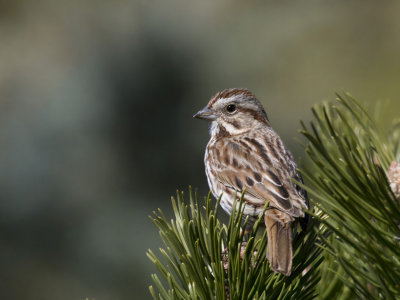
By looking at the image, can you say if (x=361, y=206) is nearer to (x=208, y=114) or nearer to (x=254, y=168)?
(x=254, y=168)

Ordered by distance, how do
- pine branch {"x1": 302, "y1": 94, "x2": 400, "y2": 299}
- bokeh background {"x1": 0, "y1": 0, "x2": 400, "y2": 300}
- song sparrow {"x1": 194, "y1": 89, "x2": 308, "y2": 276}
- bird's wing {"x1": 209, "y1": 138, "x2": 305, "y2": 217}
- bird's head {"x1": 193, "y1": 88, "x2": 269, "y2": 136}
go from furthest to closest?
bokeh background {"x1": 0, "y1": 0, "x2": 400, "y2": 300} → bird's head {"x1": 193, "y1": 88, "x2": 269, "y2": 136} → bird's wing {"x1": 209, "y1": 138, "x2": 305, "y2": 217} → song sparrow {"x1": 194, "y1": 89, "x2": 308, "y2": 276} → pine branch {"x1": 302, "y1": 94, "x2": 400, "y2": 299}

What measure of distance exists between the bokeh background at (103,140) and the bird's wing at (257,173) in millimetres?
1435

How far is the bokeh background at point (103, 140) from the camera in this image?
4.96m

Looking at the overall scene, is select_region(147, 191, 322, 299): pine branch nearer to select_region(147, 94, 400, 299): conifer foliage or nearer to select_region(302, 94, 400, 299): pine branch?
select_region(147, 94, 400, 299): conifer foliage

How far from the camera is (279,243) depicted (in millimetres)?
1623

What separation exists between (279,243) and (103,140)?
3.80 meters

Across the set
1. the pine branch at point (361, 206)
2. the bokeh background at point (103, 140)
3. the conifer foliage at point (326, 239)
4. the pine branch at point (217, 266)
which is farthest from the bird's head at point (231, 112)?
the pine branch at point (361, 206)

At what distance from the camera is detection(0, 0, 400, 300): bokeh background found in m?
4.96

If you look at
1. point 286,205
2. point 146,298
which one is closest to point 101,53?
point 146,298

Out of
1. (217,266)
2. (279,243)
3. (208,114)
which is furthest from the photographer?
(208,114)

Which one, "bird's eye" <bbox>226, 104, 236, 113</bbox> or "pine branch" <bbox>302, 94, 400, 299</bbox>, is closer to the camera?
"pine branch" <bbox>302, 94, 400, 299</bbox>

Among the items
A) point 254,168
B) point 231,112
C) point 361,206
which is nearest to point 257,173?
point 254,168

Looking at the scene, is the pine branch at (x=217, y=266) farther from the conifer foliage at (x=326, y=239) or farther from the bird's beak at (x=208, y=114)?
the bird's beak at (x=208, y=114)

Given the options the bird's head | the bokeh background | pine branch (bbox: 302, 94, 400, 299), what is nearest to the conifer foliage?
pine branch (bbox: 302, 94, 400, 299)
